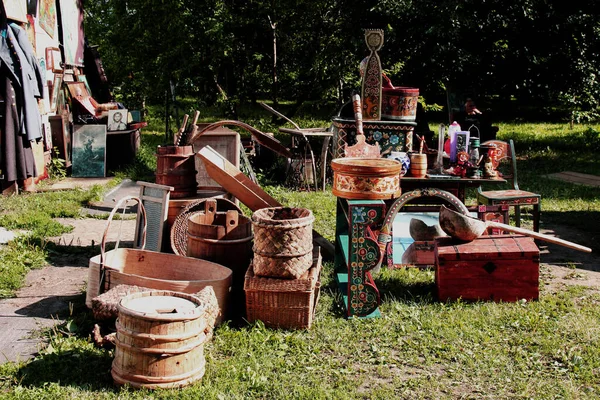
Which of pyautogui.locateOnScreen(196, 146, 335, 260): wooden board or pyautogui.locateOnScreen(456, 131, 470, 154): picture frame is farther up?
pyautogui.locateOnScreen(456, 131, 470, 154): picture frame

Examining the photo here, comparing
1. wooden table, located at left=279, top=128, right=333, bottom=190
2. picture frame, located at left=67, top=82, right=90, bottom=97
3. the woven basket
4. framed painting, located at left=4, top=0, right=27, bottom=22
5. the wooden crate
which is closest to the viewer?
the woven basket

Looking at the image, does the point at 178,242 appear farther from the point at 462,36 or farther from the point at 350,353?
the point at 462,36

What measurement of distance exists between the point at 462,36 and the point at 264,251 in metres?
10.6

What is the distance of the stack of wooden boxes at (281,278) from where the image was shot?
5.21 metres

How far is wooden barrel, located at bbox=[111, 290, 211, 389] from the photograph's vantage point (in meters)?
4.15

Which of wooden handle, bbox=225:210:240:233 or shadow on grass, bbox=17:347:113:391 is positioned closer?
shadow on grass, bbox=17:347:113:391

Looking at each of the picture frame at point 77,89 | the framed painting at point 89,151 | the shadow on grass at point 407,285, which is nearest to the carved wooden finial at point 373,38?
the shadow on grass at point 407,285

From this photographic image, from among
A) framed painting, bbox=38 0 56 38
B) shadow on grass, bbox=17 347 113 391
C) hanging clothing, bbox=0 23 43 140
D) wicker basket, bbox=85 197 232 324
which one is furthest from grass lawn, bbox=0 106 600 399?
framed painting, bbox=38 0 56 38

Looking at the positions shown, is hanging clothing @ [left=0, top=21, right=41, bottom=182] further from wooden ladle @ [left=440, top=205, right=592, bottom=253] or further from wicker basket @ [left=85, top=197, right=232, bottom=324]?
wooden ladle @ [left=440, top=205, right=592, bottom=253]

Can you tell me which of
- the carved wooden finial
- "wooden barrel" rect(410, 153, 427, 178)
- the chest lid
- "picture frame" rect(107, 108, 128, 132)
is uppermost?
the carved wooden finial

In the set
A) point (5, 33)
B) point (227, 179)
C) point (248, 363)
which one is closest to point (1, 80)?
point (5, 33)

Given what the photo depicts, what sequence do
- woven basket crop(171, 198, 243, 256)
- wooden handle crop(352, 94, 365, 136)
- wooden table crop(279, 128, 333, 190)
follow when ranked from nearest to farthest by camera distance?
wooden handle crop(352, 94, 365, 136), woven basket crop(171, 198, 243, 256), wooden table crop(279, 128, 333, 190)

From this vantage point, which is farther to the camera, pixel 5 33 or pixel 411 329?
pixel 5 33

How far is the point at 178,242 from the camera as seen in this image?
645 centimetres
